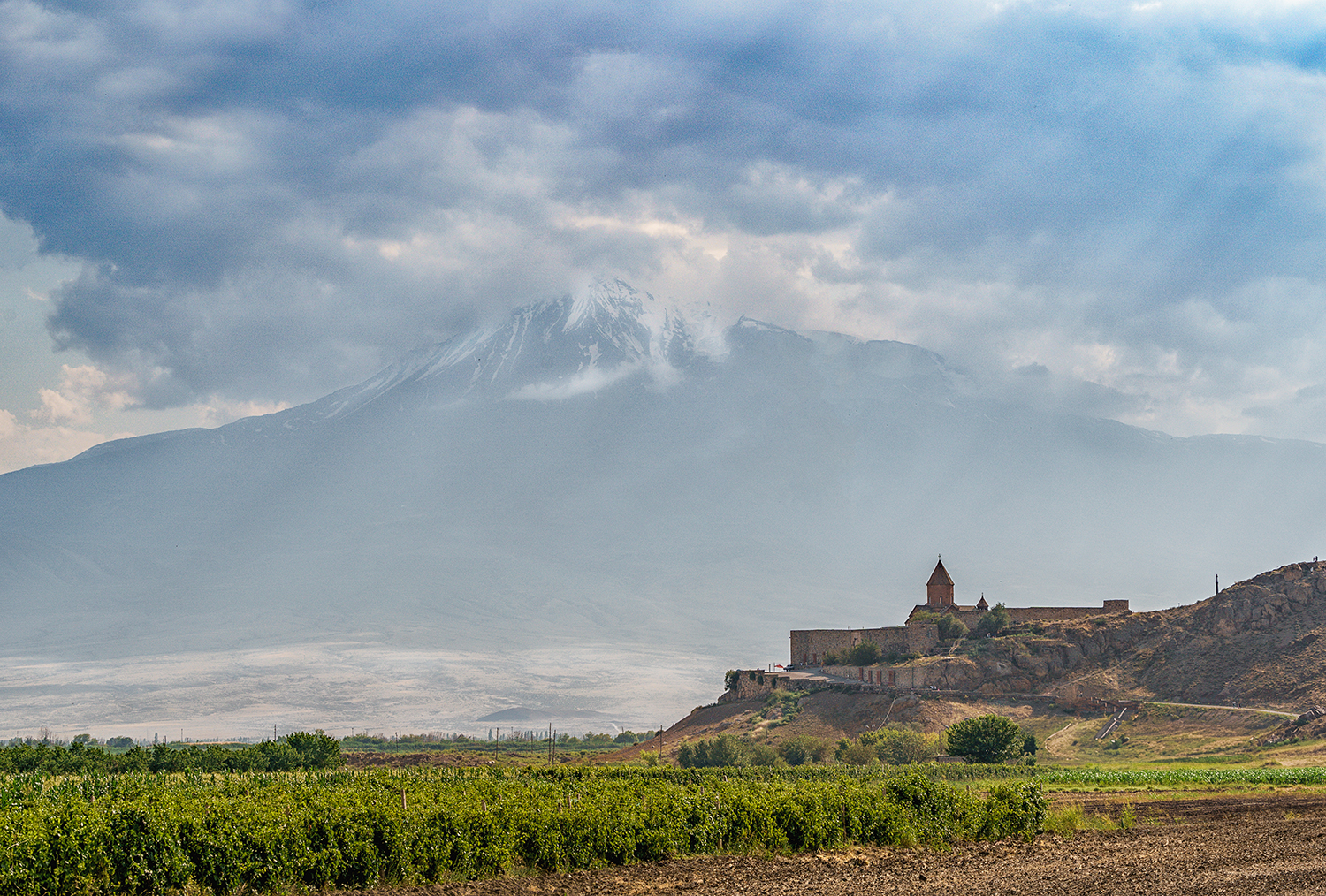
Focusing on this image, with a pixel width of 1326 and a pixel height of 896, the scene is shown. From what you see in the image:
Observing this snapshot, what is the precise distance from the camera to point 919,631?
10012cm

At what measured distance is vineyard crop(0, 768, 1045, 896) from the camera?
63.8ft

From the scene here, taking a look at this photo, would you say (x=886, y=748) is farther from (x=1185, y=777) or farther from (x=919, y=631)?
(x=919, y=631)

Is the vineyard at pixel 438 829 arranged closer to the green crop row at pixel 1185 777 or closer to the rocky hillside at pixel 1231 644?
the green crop row at pixel 1185 777

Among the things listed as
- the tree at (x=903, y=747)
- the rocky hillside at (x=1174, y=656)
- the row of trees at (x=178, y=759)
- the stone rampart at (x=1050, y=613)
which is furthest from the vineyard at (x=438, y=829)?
the stone rampart at (x=1050, y=613)

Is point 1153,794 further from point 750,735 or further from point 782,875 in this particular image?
point 750,735

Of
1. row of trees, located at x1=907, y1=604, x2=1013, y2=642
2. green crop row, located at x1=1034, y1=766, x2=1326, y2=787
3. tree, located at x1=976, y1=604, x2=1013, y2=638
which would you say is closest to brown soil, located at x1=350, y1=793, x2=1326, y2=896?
green crop row, located at x1=1034, y1=766, x2=1326, y2=787

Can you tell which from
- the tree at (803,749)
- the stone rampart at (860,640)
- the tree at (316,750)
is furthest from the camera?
the stone rampart at (860,640)

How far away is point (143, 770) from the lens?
54.8 m

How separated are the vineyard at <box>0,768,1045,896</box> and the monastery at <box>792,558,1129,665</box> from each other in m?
69.5

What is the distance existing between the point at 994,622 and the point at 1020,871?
7875cm

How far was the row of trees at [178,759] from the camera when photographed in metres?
56.2

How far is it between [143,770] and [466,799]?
37318 millimetres

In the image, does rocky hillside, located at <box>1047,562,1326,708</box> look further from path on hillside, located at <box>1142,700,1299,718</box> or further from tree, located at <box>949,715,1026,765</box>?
tree, located at <box>949,715,1026,765</box>

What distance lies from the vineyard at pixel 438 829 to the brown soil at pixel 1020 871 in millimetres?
667
